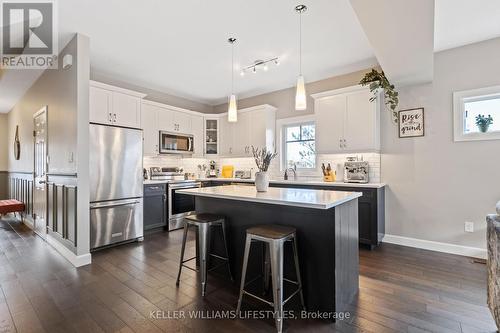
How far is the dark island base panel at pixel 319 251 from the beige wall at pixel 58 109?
250 cm

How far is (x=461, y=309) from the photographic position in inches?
81.4

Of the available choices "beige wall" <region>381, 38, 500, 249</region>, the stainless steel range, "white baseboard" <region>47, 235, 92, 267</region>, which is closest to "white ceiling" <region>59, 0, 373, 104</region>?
"beige wall" <region>381, 38, 500, 249</region>

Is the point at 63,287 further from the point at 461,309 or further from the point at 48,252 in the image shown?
the point at 461,309

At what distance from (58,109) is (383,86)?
4723 mm

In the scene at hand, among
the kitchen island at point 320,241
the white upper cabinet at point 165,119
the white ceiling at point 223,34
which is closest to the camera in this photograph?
the kitchen island at point 320,241

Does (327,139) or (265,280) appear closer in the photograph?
(265,280)

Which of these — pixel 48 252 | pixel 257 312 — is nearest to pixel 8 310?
pixel 48 252

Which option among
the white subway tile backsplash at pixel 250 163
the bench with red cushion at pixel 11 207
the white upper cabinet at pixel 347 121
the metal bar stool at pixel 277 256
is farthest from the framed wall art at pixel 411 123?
the bench with red cushion at pixel 11 207

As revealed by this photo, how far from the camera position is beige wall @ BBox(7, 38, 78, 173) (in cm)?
318

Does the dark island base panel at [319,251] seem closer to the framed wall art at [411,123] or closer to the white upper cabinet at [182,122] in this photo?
the framed wall art at [411,123]

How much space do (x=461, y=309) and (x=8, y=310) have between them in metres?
3.79

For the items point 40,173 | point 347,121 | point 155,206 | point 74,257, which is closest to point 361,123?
point 347,121

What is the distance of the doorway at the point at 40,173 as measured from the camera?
4071 mm

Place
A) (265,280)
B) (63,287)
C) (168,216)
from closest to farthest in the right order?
1. (265,280)
2. (63,287)
3. (168,216)
